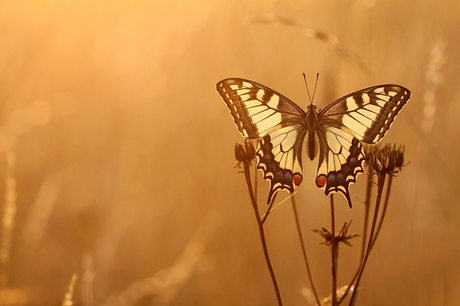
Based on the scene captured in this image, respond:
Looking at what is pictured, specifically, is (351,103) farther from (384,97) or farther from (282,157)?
(282,157)

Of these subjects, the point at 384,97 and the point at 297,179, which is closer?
the point at 297,179

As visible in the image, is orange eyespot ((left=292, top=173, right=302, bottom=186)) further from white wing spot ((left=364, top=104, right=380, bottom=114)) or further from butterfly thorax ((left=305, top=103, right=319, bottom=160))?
white wing spot ((left=364, top=104, right=380, bottom=114))

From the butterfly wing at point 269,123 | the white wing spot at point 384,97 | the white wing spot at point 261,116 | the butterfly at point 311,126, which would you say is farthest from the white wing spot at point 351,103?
the white wing spot at point 261,116

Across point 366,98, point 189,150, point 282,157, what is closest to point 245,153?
point 282,157

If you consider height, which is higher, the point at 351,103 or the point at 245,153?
the point at 351,103

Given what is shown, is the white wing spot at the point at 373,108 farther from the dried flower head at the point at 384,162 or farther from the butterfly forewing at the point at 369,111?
the dried flower head at the point at 384,162

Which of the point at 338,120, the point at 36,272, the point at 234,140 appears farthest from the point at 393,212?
the point at 36,272

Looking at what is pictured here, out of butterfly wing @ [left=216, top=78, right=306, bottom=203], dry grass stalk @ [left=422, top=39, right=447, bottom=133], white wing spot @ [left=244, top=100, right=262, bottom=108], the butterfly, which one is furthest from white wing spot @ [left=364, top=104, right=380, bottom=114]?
dry grass stalk @ [left=422, top=39, right=447, bottom=133]
